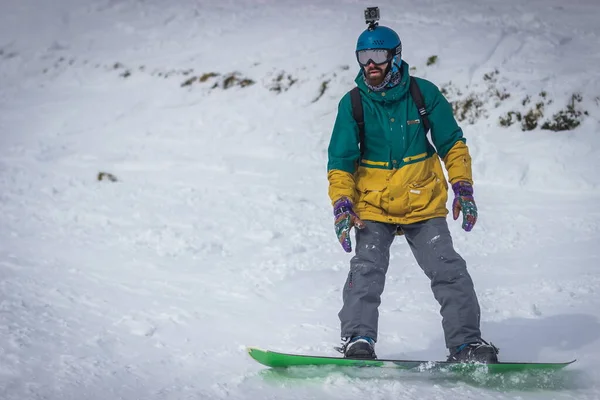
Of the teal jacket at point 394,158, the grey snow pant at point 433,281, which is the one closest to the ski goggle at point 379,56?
the teal jacket at point 394,158

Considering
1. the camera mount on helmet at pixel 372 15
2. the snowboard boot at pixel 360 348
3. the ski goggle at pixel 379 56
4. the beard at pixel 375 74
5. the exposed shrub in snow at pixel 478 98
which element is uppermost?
the exposed shrub in snow at pixel 478 98

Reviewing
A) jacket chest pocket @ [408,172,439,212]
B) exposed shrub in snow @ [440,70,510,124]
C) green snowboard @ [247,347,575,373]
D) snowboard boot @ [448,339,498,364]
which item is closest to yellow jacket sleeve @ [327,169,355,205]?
jacket chest pocket @ [408,172,439,212]

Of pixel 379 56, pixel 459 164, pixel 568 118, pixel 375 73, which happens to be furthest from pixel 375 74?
pixel 568 118

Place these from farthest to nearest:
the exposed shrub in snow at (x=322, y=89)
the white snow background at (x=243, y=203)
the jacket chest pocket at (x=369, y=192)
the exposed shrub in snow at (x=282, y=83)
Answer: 1. the exposed shrub in snow at (x=282, y=83)
2. the exposed shrub in snow at (x=322, y=89)
3. the white snow background at (x=243, y=203)
4. the jacket chest pocket at (x=369, y=192)

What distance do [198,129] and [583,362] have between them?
8.62 metres

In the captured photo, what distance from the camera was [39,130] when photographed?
12227 mm

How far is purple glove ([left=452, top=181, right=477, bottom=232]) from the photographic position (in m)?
3.88

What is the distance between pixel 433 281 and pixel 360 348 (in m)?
0.63

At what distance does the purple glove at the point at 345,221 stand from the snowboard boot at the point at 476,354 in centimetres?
87

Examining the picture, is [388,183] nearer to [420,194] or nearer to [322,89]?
[420,194]

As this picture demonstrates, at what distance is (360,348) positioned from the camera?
3756 mm

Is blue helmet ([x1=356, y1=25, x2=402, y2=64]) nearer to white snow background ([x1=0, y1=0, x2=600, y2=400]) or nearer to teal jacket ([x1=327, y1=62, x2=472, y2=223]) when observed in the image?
teal jacket ([x1=327, y1=62, x2=472, y2=223])

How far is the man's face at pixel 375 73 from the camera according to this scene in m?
3.92

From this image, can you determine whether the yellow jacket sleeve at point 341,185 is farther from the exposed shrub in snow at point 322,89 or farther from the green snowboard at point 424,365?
the exposed shrub in snow at point 322,89
